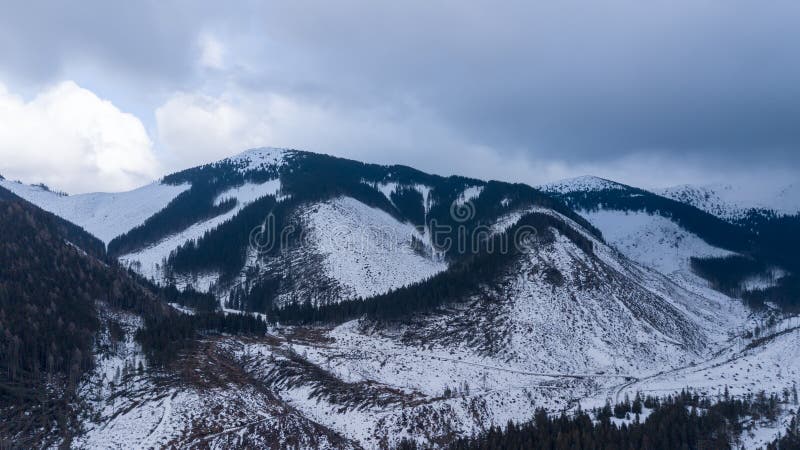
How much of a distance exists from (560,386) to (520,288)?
98.9 feet

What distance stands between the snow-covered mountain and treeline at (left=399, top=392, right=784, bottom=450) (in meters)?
7.16

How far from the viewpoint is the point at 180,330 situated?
83.4m

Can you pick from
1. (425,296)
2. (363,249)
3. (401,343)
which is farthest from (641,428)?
(363,249)

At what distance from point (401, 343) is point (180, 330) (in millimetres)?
32547

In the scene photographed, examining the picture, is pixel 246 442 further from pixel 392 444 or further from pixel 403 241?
pixel 403 241

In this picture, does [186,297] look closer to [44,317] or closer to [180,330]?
[180,330]

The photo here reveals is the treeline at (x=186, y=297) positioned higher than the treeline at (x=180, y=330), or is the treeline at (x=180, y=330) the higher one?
the treeline at (x=186, y=297)

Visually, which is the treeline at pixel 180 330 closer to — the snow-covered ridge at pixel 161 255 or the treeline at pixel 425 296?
the treeline at pixel 425 296

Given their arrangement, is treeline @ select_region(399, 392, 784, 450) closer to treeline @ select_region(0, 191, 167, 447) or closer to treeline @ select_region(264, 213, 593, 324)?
treeline @ select_region(0, 191, 167, 447)

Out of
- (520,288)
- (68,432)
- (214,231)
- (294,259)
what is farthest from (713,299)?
(68,432)

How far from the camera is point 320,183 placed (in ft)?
653

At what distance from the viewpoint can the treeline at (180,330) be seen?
2975 inches

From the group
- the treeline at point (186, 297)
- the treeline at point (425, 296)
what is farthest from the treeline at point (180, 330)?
the treeline at point (186, 297)

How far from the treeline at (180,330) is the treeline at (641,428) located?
3388 cm
